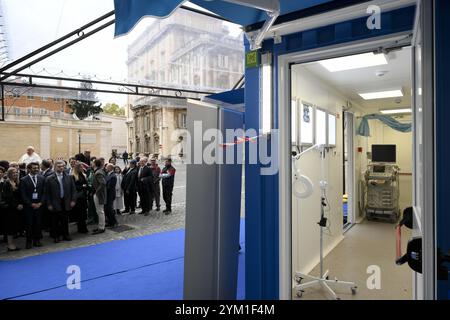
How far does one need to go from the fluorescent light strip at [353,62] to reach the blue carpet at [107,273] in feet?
10.5

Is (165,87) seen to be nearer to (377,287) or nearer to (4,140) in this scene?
(377,287)

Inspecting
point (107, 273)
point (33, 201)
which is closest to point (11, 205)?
point (33, 201)

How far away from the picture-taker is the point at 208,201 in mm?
2406

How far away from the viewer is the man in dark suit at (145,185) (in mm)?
8141

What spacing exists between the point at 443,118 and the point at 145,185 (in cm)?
730

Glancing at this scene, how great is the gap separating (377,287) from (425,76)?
3.53 meters

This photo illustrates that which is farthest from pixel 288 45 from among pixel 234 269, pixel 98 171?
pixel 98 171

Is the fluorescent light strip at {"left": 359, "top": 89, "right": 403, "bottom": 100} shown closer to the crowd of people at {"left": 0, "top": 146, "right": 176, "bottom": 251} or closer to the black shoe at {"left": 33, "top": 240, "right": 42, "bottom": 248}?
the crowd of people at {"left": 0, "top": 146, "right": 176, "bottom": 251}

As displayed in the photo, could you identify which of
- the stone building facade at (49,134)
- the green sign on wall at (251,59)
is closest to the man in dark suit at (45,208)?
the green sign on wall at (251,59)

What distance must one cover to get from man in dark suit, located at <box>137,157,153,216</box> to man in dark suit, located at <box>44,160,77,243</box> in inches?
86.9

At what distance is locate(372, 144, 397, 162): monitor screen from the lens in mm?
8258

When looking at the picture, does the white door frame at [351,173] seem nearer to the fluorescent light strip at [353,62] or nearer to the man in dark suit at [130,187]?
the fluorescent light strip at [353,62]

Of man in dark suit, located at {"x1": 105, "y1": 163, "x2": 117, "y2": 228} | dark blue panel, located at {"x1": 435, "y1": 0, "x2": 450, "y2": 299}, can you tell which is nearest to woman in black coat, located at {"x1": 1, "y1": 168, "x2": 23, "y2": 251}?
man in dark suit, located at {"x1": 105, "y1": 163, "x2": 117, "y2": 228}

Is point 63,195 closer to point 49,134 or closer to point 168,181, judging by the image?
Answer: point 168,181
